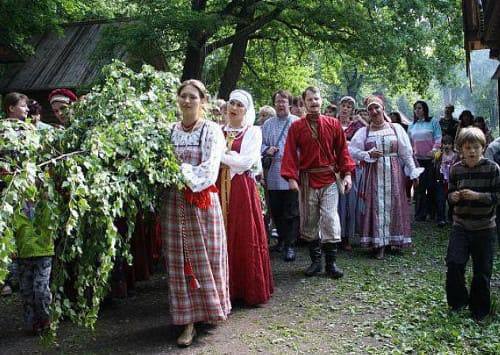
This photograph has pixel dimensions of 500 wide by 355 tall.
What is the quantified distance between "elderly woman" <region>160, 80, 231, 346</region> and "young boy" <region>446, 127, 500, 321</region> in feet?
6.60

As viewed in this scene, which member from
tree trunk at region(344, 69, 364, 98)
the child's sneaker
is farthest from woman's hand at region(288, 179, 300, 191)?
tree trunk at region(344, 69, 364, 98)

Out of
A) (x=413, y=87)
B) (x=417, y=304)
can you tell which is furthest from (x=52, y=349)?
(x=413, y=87)

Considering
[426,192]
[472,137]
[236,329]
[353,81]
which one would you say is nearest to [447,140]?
[426,192]

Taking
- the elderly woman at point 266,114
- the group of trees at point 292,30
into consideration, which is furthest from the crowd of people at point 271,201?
the group of trees at point 292,30

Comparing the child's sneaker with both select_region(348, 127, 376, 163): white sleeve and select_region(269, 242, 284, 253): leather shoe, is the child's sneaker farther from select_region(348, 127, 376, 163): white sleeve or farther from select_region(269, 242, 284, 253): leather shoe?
select_region(348, 127, 376, 163): white sleeve

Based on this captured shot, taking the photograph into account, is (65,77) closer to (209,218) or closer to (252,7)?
(252,7)

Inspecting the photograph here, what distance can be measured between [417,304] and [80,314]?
10.0ft

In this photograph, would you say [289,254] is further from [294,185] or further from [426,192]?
[426,192]

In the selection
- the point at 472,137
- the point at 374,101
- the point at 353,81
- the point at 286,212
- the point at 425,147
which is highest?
the point at 353,81

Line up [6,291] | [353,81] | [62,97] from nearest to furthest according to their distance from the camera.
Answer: [62,97] → [6,291] → [353,81]

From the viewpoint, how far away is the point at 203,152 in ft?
14.8

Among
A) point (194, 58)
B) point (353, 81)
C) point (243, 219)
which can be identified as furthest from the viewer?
point (353, 81)

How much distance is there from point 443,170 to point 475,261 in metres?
4.82

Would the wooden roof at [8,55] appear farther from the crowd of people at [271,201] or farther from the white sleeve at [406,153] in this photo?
the white sleeve at [406,153]
